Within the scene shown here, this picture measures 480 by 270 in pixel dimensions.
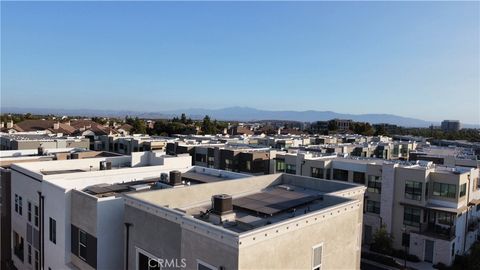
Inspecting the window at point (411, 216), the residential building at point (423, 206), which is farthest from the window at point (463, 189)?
the window at point (411, 216)

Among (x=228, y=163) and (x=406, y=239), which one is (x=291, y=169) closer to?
(x=228, y=163)

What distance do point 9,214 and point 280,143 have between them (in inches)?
2087

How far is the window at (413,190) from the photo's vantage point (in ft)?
126

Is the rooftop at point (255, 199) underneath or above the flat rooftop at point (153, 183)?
above

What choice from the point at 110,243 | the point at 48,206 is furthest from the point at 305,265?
the point at 48,206

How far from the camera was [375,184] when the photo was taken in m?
42.0

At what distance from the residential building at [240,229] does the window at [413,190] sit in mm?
22279

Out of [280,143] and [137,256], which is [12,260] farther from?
[280,143]

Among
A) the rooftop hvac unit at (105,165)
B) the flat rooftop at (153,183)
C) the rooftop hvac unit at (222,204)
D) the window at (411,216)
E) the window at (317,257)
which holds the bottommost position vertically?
the window at (411,216)

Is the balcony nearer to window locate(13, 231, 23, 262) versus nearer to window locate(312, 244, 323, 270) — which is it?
window locate(312, 244, 323, 270)

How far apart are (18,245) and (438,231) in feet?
122

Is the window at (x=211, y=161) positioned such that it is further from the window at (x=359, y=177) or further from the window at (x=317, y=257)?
the window at (x=317, y=257)

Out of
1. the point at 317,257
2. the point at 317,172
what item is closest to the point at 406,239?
the point at 317,172

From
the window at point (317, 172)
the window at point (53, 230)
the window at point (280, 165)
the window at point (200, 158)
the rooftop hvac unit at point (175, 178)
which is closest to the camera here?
the window at point (53, 230)
